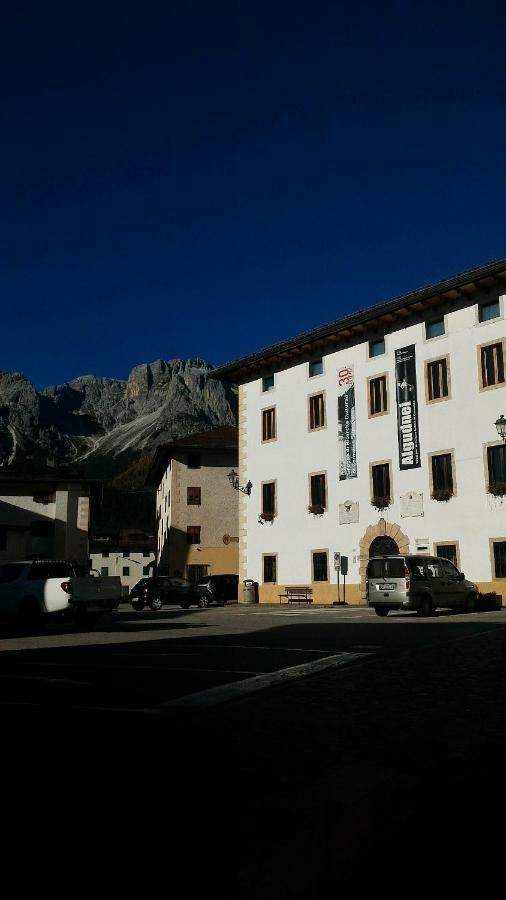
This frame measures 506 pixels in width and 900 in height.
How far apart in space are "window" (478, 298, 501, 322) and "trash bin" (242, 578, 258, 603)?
17.0m

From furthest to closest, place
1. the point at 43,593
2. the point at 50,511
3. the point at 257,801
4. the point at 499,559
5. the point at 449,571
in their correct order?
the point at 50,511, the point at 499,559, the point at 449,571, the point at 43,593, the point at 257,801

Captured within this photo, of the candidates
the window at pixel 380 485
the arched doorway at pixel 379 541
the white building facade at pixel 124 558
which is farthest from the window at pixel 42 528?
the white building facade at pixel 124 558

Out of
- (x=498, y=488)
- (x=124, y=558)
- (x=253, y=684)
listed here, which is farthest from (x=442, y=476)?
(x=124, y=558)

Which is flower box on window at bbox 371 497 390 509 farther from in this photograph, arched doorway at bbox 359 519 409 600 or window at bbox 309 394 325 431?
window at bbox 309 394 325 431

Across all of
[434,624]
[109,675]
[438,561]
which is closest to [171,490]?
[438,561]

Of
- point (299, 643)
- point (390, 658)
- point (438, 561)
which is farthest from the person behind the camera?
point (438, 561)

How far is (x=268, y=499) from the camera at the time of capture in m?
39.5

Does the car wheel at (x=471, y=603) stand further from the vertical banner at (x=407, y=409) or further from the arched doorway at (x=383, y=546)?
the vertical banner at (x=407, y=409)

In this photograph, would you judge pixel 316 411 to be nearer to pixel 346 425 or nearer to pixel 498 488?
pixel 346 425

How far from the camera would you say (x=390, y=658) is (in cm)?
1039

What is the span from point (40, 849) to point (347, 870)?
1.11 m

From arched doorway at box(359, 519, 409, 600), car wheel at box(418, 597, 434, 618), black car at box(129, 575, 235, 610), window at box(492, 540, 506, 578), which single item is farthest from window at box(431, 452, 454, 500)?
black car at box(129, 575, 235, 610)

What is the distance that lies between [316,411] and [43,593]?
22.1 meters

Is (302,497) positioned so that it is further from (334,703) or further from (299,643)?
(334,703)
